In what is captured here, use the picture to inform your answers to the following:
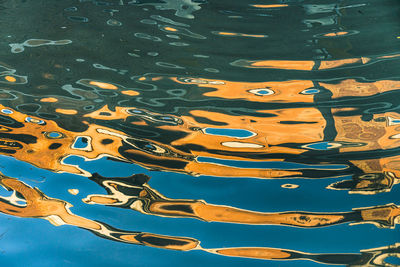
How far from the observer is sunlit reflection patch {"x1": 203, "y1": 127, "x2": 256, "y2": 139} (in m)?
1.18

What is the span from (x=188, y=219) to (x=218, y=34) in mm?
911

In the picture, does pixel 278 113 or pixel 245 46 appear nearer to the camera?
pixel 278 113

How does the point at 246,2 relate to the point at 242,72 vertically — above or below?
above

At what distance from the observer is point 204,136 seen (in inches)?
46.6

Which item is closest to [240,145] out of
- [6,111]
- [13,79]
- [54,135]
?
[54,135]

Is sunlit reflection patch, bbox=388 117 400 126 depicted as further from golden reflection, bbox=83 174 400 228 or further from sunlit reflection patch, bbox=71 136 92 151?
sunlit reflection patch, bbox=71 136 92 151

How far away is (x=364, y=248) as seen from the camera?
0.84 meters

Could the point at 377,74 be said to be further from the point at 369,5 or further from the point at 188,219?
the point at 188,219

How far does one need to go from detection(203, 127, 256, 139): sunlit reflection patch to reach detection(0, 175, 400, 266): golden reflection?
358 mm

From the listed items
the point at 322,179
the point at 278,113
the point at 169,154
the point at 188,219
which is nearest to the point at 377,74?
the point at 278,113

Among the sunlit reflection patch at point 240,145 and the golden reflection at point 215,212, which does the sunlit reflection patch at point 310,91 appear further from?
the golden reflection at point 215,212

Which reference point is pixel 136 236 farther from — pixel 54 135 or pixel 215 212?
pixel 54 135

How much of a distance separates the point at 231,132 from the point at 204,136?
7 cm

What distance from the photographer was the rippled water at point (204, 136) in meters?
0.87
